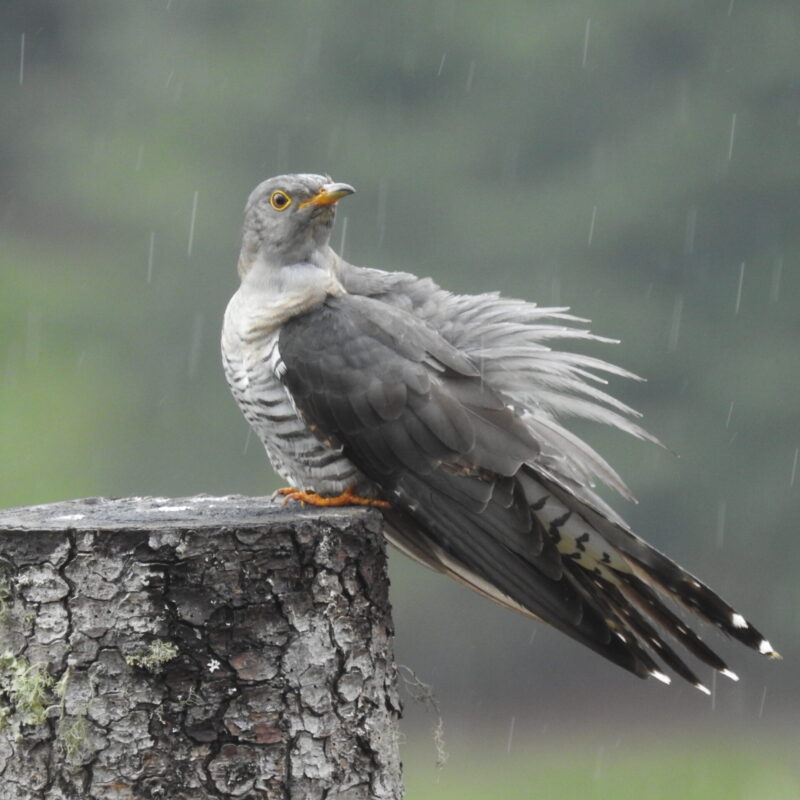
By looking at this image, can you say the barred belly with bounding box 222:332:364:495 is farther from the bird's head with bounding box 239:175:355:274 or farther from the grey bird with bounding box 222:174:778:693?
the bird's head with bounding box 239:175:355:274

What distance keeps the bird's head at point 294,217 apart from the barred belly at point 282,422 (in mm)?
269

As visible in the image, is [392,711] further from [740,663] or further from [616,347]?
[740,663]

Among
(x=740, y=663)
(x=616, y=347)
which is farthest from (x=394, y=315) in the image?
(x=740, y=663)

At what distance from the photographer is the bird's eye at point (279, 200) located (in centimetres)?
289

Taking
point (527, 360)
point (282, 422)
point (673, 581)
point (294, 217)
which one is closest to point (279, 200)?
point (294, 217)

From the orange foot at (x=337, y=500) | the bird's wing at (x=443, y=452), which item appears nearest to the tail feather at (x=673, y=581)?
the bird's wing at (x=443, y=452)

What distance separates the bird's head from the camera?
9.41ft

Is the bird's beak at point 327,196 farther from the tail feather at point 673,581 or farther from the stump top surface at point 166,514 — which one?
the tail feather at point 673,581

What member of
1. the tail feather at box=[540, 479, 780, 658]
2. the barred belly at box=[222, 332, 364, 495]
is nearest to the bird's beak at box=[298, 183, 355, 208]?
the barred belly at box=[222, 332, 364, 495]

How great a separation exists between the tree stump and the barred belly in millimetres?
532

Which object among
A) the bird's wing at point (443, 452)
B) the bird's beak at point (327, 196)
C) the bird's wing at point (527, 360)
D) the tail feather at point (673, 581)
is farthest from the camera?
the bird's beak at point (327, 196)

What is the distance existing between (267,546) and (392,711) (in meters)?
0.42

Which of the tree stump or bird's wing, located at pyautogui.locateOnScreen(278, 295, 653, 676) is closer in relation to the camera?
the tree stump

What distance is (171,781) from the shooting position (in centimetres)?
199
